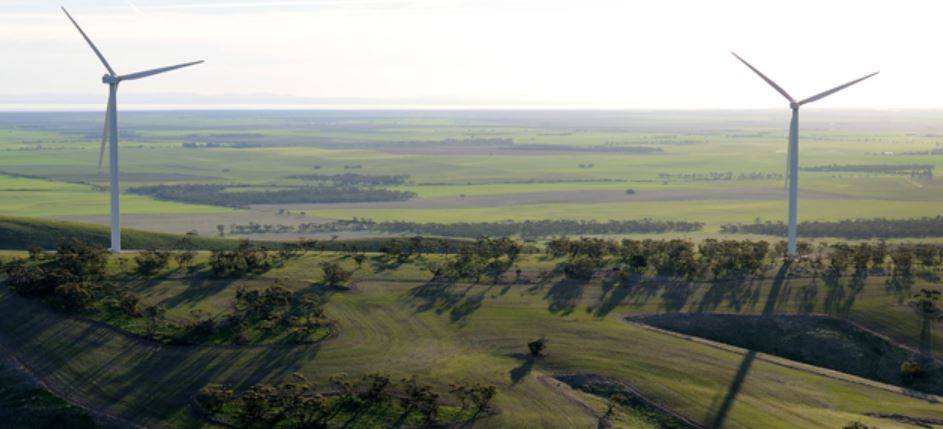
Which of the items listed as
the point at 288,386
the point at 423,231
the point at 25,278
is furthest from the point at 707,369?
the point at 423,231

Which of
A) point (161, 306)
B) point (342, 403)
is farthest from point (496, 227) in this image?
point (342, 403)

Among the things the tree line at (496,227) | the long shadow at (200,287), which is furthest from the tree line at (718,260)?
the tree line at (496,227)

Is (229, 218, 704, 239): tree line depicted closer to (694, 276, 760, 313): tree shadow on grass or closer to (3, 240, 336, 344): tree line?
(3, 240, 336, 344): tree line

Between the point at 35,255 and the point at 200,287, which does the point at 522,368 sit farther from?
the point at 35,255

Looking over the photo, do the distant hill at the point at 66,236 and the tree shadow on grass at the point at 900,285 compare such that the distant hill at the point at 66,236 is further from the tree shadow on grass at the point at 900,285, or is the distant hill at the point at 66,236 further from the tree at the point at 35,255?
the tree shadow on grass at the point at 900,285

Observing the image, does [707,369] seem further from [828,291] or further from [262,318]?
[262,318]

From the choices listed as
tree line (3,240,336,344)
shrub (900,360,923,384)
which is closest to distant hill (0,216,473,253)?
tree line (3,240,336,344)
